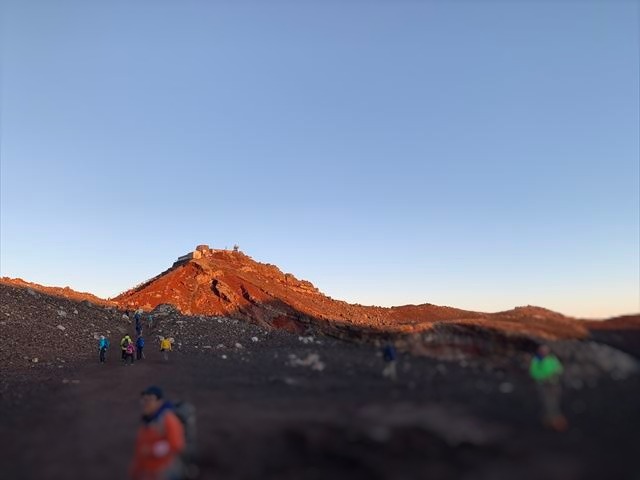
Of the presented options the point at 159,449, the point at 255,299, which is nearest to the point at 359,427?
the point at 159,449

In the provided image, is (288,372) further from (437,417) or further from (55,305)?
(55,305)

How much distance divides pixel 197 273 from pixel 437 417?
5132 centimetres

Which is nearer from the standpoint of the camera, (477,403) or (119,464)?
(119,464)

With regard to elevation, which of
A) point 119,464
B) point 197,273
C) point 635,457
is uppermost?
point 197,273

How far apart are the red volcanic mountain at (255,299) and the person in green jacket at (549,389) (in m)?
28.7

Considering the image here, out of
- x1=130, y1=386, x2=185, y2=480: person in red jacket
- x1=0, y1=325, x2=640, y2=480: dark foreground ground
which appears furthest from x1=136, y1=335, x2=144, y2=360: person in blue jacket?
x1=130, y1=386, x2=185, y2=480: person in red jacket

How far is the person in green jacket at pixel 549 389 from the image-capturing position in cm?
913

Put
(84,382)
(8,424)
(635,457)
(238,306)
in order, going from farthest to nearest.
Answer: (238,306), (84,382), (8,424), (635,457)

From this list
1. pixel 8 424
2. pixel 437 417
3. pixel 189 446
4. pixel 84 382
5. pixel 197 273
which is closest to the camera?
pixel 189 446

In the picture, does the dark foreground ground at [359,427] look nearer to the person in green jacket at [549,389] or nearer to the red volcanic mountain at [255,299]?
the person in green jacket at [549,389]

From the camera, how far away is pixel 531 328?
19188mm

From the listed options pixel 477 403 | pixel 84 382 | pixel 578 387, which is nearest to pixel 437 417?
pixel 477 403

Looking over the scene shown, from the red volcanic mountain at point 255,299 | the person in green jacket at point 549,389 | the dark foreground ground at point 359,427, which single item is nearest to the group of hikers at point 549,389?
the person in green jacket at point 549,389

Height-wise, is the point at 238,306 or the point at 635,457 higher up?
the point at 238,306
